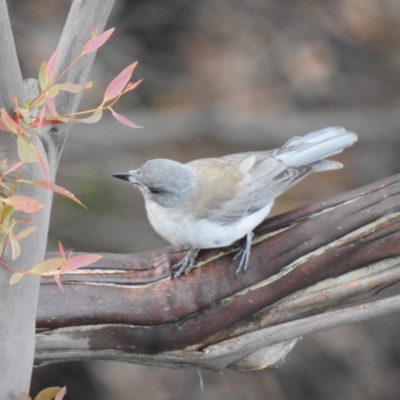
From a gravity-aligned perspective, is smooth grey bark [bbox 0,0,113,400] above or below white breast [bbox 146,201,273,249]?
above

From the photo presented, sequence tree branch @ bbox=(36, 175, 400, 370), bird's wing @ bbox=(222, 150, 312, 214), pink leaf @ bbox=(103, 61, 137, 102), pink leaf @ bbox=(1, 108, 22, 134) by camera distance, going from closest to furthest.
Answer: pink leaf @ bbox=(1, 108, 22, 134), pink leaf @ bbox=(103, 61, 137, 102), tree branch @ bbox=(36, 175, 400, 370), bird's wing @ bbox=(222, 150, 312, 214)

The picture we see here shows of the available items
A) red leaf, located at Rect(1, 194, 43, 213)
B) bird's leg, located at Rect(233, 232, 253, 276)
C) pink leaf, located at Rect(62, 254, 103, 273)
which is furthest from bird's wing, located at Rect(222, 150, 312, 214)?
red leaf, located at Rect(1, 194, 43, 213)

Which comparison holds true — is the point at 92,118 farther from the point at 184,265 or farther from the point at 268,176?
the point at 268,176

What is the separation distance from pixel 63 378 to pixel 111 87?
3.44 m

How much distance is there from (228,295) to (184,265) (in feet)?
0.51

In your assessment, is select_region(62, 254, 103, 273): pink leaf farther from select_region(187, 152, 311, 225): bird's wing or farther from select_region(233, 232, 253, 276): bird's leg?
select_region(187, 152, 311, 225): bird's wing

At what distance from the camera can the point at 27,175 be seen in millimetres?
1638

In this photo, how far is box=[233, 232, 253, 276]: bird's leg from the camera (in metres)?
2.45

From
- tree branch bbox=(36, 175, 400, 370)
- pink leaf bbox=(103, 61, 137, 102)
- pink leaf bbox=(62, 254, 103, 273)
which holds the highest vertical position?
pink leaf bbox=(103, 61, 137, 102)

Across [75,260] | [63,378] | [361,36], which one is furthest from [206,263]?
[361,36]

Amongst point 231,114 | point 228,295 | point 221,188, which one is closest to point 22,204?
point 228,295

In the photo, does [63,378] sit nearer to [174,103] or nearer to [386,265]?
[174,103]

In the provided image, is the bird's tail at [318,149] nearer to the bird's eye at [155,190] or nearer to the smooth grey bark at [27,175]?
the bird's eye at [155,190]

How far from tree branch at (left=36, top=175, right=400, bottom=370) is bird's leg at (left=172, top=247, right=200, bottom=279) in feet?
0.08
